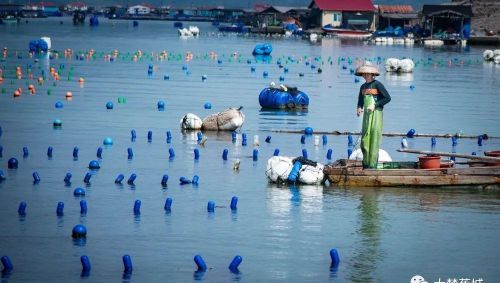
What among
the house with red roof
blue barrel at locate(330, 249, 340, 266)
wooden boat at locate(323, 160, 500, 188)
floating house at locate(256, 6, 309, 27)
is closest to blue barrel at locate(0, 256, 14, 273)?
blue barrel at locate(330, 249, 340, 266)

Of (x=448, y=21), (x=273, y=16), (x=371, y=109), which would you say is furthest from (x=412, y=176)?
(x=273, y=16)

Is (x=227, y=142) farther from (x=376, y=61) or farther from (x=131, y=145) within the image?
(x=376, y=61)

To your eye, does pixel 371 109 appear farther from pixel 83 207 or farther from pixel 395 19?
pixel 395 19

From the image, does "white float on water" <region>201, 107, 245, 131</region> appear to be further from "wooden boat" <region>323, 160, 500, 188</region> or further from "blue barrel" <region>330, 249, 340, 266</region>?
"blue barrel" <region>330, 249, 340, 266</region>

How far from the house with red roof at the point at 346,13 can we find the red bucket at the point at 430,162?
394ft

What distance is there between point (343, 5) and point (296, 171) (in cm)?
12158

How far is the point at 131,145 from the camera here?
32281 mm

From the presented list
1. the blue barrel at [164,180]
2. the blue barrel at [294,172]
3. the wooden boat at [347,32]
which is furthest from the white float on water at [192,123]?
the wooden boat at [347,32]

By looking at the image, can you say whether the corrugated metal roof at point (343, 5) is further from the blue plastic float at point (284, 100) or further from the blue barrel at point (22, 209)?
the blue barrel at point (22, 209)

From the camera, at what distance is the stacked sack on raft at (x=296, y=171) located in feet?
83.4

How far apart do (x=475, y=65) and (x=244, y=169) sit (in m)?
56.6

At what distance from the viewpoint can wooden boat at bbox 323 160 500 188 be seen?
25047mm

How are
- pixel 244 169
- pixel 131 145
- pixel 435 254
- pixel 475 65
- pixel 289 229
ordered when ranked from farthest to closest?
1. pixel 475 65
2. pixel 131 145
3. pixel 244 169
4. pixel 289 229
5. pixel 435 254

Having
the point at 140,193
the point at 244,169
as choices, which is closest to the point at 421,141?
the point at 244,169
